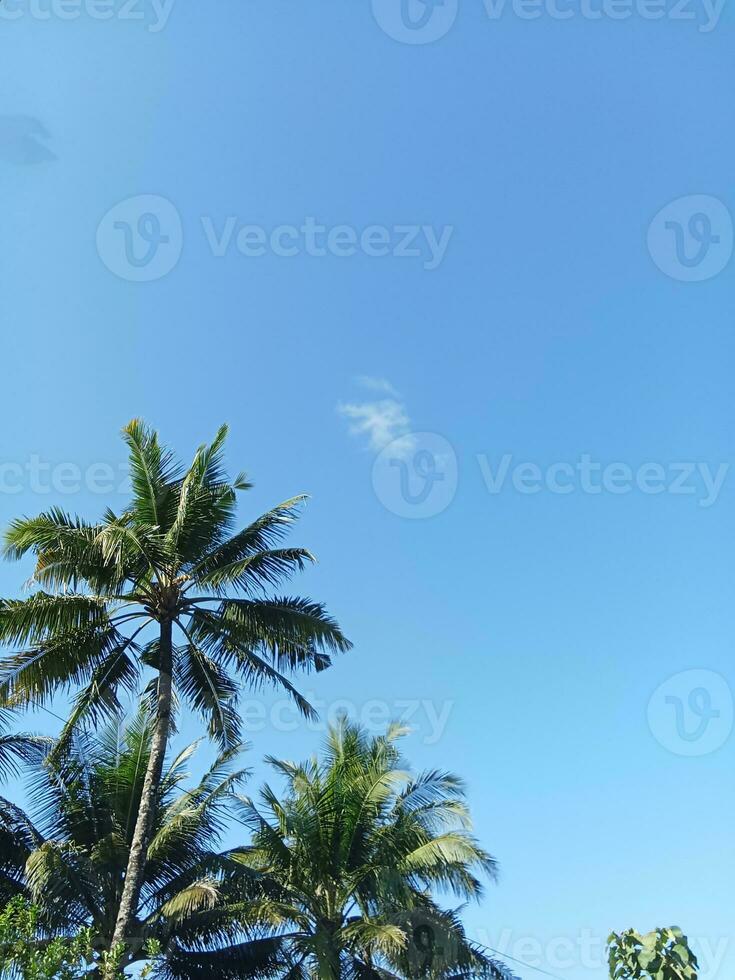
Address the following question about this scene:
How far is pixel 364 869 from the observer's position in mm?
19562

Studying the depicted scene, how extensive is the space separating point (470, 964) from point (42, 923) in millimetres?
8090

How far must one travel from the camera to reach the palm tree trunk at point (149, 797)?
602 inches

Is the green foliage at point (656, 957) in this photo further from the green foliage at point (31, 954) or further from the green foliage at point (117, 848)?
the green foliage at point (117, 848)

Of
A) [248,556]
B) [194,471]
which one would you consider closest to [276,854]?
[248,556]

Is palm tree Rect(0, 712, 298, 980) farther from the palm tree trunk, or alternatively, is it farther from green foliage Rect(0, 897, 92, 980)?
green foliage Rect(0, 897, 92, 980)

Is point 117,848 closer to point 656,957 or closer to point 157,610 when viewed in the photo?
point 157,610

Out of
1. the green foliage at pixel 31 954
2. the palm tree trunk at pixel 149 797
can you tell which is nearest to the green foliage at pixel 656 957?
the green foliage at pixel 31 954

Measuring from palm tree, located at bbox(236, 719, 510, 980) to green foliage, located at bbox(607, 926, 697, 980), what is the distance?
9.43 meters

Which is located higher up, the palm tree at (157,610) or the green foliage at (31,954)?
the palm tree at (157,610)

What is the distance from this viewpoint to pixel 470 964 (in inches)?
778

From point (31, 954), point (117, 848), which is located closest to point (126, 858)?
point (117, 848)

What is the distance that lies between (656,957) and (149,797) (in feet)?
31.3

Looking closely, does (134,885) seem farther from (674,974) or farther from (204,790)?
(674,974)

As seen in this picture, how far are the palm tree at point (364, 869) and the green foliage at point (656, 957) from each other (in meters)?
9.43
